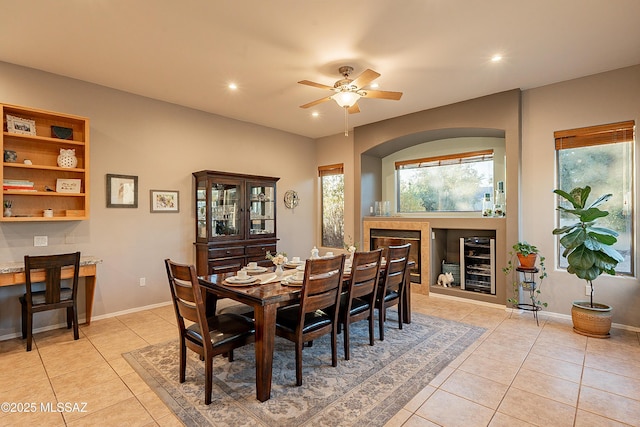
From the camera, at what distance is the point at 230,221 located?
4941 mm

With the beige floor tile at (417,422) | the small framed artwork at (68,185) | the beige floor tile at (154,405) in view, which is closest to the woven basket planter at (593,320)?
the beige floor tile at (417,422)

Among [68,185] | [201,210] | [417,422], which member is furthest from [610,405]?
[68,185]

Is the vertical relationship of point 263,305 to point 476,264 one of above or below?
above

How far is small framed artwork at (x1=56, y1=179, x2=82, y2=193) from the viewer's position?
3635mm

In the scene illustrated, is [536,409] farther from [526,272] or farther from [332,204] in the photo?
[332,204]

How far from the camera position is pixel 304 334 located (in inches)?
97.9

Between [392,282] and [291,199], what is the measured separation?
3.33m

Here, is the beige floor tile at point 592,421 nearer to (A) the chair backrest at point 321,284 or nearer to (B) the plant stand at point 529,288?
(A) the chair backrest at point 321,284

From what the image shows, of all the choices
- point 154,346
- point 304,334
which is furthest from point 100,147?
point 304,334

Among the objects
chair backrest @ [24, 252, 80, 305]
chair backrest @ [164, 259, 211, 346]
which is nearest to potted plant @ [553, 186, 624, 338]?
chair backrest @ [164, 259, 211, 346]

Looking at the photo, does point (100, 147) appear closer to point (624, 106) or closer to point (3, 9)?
point (3, 9)

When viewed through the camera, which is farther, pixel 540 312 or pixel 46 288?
pixel 540 312

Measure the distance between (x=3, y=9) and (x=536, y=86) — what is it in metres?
5.51

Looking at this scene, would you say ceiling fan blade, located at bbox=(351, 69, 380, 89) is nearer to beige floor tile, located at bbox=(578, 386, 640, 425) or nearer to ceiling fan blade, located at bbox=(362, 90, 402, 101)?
ceiling fan blade, located at bbox=(362, 90, 402, 101)
